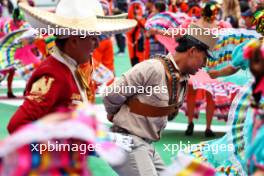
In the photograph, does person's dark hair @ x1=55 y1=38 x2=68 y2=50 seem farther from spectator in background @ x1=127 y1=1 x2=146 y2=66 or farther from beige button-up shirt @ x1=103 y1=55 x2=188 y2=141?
spectator in background @ x1=127 y1=1 x2=146 y2=66

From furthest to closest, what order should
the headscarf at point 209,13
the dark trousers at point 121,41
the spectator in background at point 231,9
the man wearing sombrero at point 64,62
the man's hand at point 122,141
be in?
1. the dark trousers at point 121,41
2. the spectator in background at point 231,9
3. the headscarf at point 209,13
4. the man's hand at point 122,141
5. the man wearing sombrero at point 64,62

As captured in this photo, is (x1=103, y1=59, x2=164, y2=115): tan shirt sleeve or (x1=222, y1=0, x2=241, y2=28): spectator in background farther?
(x1=222, y1=0, x2=241, y2=28): spectator in background

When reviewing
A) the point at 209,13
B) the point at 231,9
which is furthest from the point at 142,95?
the point at 231,9

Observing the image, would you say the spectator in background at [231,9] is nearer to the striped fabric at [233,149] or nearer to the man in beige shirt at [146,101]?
the striped fabric at [233,149]

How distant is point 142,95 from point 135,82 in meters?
0.12

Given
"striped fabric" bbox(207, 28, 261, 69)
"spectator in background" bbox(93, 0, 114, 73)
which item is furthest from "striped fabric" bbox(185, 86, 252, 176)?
"spectator in background" bbox(93, 0, 114, 73)

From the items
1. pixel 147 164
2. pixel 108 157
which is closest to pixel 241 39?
pixel 147 164

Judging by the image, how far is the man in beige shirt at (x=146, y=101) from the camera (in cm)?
544

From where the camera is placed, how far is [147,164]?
5.40 meters

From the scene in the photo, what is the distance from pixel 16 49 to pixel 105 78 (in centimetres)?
174

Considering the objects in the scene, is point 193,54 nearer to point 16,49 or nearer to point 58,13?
point 58,13

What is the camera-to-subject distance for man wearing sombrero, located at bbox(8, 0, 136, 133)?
14.5ft

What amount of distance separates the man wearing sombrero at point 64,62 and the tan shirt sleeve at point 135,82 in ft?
1.55

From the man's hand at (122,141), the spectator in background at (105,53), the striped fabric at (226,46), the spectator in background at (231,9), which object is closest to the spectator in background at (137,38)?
the spectator in background at (231,9)
